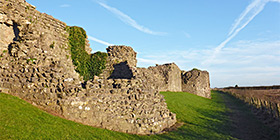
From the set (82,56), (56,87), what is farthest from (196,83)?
(56,87)

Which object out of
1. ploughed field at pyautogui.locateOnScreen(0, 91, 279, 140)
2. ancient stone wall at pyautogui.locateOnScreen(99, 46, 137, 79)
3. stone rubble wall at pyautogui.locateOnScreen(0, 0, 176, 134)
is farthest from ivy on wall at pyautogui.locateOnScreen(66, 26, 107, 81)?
ploughed field at pyautogui.locateOnScreen(0, 91, 279, 140)

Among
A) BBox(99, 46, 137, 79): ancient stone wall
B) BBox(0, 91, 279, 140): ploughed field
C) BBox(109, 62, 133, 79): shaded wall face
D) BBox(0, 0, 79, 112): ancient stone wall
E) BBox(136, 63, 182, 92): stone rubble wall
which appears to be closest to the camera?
BBox(0, 91, 279, 140): ploughed field

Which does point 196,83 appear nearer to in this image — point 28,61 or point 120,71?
point 120,71

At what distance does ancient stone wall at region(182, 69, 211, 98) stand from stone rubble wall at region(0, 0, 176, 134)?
30525mm

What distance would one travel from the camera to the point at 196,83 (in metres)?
41.2

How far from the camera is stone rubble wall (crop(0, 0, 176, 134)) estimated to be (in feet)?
29.3

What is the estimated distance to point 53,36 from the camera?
13.3m

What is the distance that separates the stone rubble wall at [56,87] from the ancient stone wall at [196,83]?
30.5 metres

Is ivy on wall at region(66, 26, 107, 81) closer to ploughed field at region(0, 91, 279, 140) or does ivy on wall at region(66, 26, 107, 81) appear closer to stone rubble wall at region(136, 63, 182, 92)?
ploughed field at region(0, 91, 279, 140)

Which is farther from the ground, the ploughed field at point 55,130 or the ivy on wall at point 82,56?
the ivy on wall at point 82,56

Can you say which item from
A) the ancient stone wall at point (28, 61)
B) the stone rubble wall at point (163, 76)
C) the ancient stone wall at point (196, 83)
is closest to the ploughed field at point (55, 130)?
the ancient stone wall at point (28, 61)

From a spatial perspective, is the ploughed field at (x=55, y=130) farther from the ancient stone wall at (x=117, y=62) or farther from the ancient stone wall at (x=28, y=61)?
the ancient stone wall at (x=117, y=62)

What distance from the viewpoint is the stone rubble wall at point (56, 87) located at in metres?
8.95

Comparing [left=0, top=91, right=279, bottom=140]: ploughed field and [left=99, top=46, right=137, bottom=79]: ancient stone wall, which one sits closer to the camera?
[left=0, top=91, right=279, bottom=140]: ploughed field
